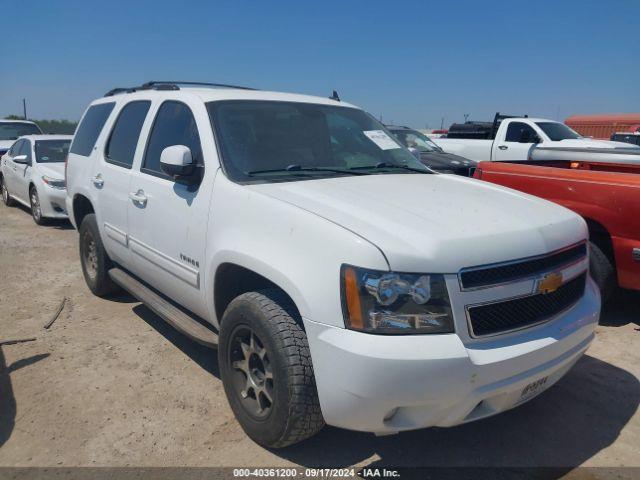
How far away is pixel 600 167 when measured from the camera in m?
5.47

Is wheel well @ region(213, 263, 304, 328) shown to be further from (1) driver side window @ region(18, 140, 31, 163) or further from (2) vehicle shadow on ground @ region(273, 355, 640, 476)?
(1) driver side window @ region(18, 140, 31, 163)

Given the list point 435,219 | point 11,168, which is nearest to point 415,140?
point 11,168

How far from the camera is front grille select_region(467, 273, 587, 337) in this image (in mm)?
2220

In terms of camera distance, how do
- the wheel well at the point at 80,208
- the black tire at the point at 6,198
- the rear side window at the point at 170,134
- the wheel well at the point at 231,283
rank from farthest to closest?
the black tire at the point at 6,198 → the wheel well at the point at 80,208 → the rear side window at the point at 170,134 → the wheel well at the point at 231,283

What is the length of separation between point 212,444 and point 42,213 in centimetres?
738

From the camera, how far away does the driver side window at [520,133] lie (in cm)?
1252

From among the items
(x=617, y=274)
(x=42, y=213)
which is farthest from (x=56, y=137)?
(x=617, y=274)

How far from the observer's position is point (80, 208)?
17.1ft

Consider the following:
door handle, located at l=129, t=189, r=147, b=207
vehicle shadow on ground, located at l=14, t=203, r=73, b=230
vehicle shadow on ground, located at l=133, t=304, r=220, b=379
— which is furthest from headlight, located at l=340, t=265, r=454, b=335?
vehicle shadow on ground, located at l=14, t=203, r=73, b=230

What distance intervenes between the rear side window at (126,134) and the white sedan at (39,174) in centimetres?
436

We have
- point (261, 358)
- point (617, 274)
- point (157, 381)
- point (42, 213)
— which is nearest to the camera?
point (261, 358)

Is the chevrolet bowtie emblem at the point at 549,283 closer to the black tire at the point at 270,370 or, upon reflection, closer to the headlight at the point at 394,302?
the headlight at the point at 394,302

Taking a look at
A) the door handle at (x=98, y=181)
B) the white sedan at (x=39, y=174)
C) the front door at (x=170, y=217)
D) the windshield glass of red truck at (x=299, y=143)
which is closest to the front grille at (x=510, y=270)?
the windshield glass of red truck at (x=299, y=143)

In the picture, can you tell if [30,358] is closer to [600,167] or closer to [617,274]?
[617,274]
